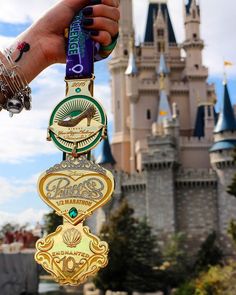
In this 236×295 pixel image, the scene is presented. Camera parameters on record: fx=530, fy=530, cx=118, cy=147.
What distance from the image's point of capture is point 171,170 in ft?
118

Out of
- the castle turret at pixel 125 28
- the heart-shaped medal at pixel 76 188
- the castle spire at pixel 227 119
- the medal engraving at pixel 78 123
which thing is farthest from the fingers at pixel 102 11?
the castle turret at pixel 125 28

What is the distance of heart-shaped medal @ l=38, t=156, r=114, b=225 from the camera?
2793 millimetres

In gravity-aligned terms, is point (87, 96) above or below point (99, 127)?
above

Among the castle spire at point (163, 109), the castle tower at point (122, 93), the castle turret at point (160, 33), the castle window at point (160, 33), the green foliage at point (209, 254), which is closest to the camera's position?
the green foliage at point (209, 254)

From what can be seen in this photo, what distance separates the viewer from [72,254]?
106 inches

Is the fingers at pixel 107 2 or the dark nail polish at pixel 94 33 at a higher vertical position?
the fingers at pixel 107 2

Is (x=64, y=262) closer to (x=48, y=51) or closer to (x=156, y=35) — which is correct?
(x=48, y=51)

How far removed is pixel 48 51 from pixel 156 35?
4450 cm

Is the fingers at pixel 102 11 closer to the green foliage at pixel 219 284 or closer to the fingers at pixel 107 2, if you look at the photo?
the fingers at pixel 107 2

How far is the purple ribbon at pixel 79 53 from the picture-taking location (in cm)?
310

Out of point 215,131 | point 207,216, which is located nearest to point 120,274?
point 207,216

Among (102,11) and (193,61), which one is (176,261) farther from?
(102,11)

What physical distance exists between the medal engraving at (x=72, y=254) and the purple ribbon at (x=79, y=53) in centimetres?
Result: 91

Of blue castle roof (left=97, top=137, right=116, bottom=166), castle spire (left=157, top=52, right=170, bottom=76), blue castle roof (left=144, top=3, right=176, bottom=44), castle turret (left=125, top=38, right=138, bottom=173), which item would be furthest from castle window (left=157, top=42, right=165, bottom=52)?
blue castle roof (left=97, top=137, right=116, bottom=166)
